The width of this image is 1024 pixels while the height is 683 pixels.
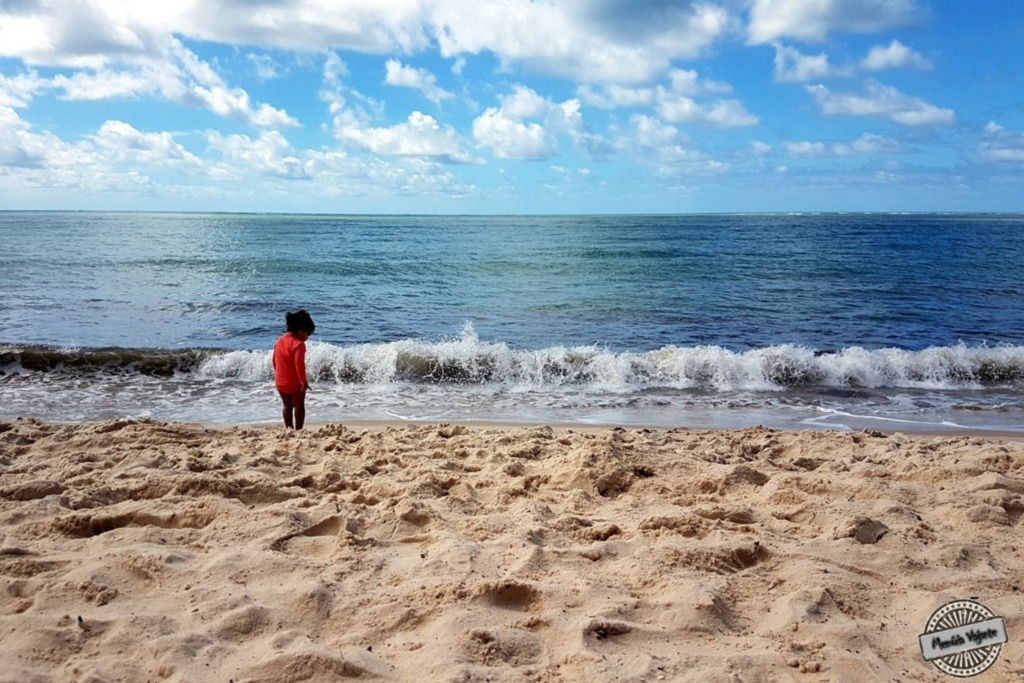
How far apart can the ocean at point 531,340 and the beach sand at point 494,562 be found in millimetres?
4009

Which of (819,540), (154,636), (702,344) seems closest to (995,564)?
(819,540)

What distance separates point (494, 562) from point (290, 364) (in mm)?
4393

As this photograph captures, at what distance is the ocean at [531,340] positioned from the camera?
10.1 m

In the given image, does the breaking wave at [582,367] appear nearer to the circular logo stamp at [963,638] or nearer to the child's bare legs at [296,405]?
the child's bare legs at [296,405]

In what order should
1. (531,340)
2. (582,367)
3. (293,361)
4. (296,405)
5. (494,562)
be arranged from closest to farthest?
(494,562)
(293,361)
(296,405)
(582,367)
(531,340)

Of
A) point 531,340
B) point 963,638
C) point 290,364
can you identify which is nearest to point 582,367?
point 531,340

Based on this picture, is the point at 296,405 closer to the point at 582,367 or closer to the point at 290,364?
the point at 290,364

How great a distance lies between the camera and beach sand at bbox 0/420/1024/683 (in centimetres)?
292

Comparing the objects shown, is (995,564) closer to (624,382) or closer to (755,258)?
(624,382)

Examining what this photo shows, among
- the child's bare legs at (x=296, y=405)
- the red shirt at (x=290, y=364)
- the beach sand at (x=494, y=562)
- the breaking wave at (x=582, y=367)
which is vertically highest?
the red shirt at (x=290, y=364)

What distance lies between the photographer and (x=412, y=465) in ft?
18.5

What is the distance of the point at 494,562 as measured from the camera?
3.78 metres

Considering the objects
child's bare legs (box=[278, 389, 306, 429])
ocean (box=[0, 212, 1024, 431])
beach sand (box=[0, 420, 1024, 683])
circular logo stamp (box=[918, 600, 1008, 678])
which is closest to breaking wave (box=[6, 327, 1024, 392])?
ocean (box=[0, 212, 1024, 431])

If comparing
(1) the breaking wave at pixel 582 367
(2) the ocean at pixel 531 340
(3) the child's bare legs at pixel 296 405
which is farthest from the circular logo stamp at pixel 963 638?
(1) the breaking wave at pixel 582 367
